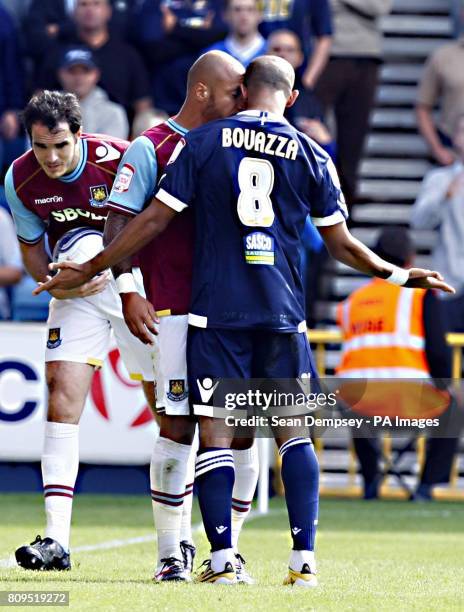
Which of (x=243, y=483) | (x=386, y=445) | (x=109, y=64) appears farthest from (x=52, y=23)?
(x=243, y=483)

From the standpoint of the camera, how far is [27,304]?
13.2m

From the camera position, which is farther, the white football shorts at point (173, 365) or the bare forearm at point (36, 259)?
the bare forearm at point (36, 259)

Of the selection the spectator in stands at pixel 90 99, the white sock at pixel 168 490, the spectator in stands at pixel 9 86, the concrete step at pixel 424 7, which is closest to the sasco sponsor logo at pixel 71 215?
the white sock at pixel 168 490

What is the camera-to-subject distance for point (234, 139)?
235 inches

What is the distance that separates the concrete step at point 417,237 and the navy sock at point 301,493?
29.4 feet

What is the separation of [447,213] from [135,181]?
7.95 meters

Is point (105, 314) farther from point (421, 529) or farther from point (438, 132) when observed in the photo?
point (438, 132)

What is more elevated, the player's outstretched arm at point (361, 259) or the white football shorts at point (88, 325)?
the player's outstretched arm at point (361, 259)

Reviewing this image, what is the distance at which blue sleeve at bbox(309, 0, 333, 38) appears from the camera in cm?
1451

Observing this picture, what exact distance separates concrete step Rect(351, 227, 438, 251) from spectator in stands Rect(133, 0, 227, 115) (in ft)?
7.20

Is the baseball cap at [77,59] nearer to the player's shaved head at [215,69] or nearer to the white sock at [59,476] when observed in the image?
the white sock at [59,476]

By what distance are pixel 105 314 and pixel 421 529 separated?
342cm

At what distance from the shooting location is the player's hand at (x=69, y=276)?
627 centimetres

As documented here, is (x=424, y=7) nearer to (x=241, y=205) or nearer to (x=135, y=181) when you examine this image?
(x=135, y=181)
